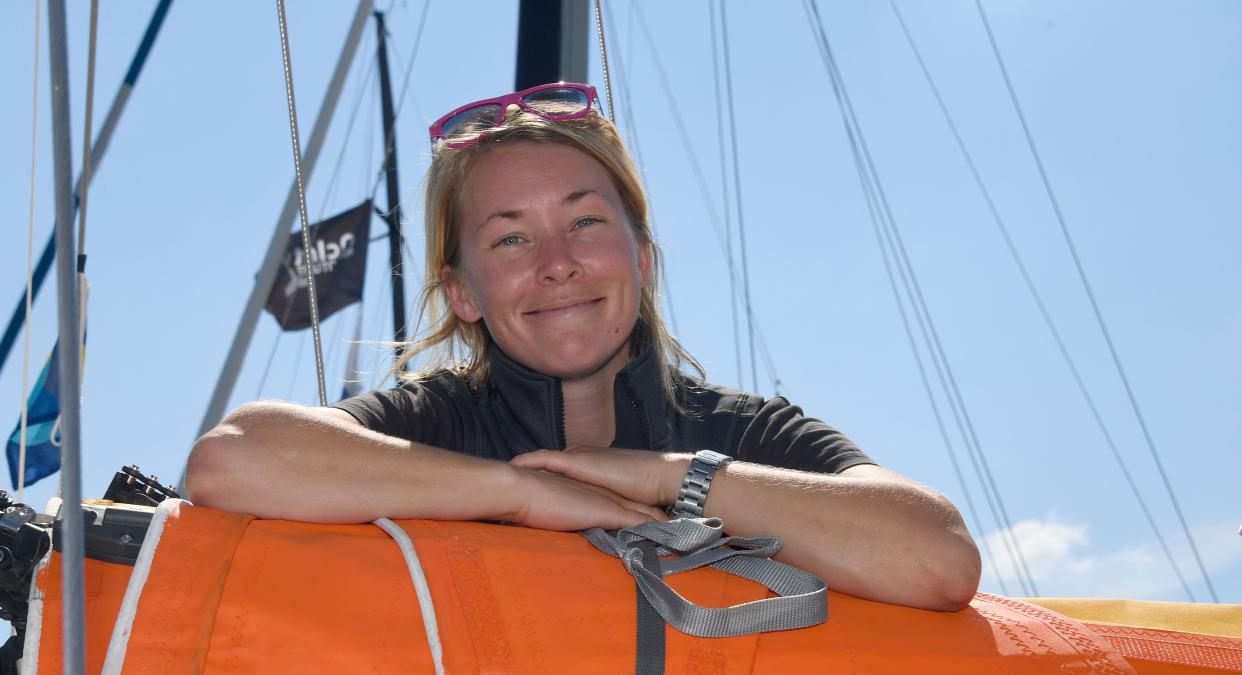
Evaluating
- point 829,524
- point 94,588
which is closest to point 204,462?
point 94,588

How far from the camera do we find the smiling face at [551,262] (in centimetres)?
257

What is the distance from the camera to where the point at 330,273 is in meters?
11.0

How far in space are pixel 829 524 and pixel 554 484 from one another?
484 millimetres

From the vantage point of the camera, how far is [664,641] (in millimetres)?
1611

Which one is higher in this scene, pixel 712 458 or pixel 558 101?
pixel 558 101

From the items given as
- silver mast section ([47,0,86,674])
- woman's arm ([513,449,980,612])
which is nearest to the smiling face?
woman's arm ([513,449,980,612])

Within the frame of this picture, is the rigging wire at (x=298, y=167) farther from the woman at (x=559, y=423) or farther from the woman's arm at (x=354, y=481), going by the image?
the woman's arm at (x=354, y=481)

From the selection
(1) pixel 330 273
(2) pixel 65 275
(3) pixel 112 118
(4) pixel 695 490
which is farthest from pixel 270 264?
(2) pixel 65 275

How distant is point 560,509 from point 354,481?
35 centimetres

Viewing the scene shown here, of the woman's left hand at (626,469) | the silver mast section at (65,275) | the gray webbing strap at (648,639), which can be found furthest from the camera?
Result: the woman's left hand at (626,469)

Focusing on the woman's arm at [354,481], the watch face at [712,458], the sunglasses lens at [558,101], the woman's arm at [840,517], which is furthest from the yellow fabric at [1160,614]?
the sunglasses lens at [558,101]

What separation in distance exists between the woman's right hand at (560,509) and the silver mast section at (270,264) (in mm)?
5073

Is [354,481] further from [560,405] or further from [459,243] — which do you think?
[459,243]

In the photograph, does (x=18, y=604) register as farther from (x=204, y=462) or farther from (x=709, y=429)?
(x=709, y=429)
